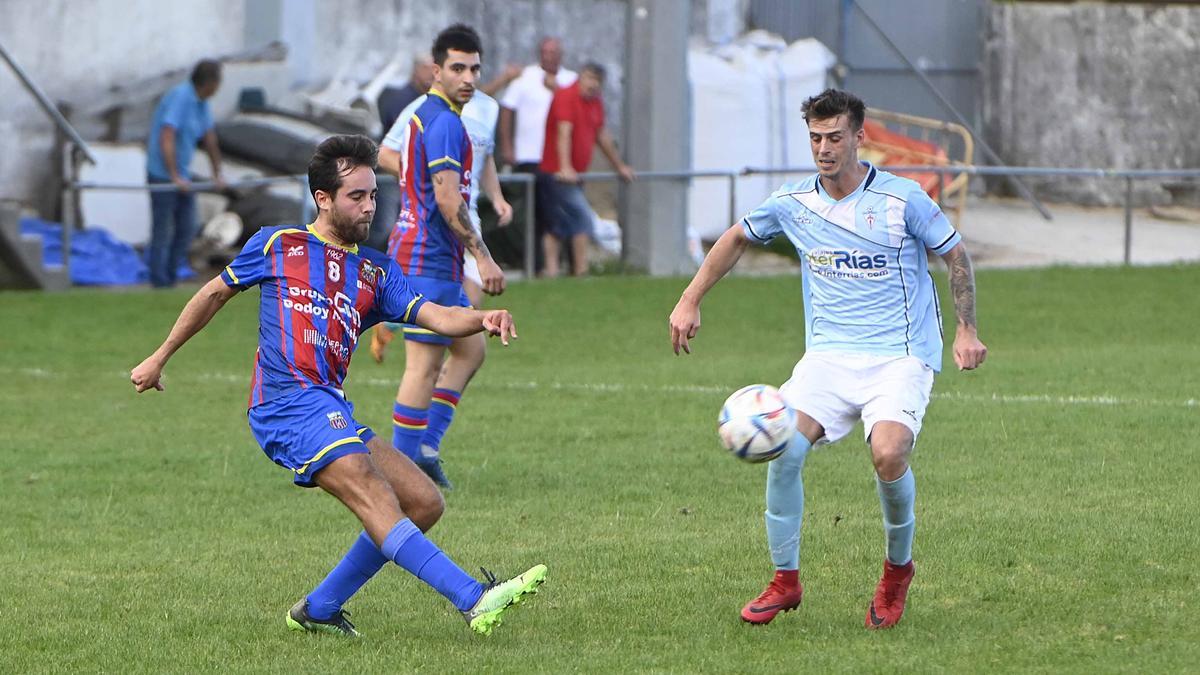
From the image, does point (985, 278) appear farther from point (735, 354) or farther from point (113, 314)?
point (113, 314)

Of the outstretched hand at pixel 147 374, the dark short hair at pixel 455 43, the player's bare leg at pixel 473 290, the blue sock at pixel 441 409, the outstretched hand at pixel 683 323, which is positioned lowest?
the blue sock at pixel 441 409

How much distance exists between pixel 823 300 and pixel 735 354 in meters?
8.50

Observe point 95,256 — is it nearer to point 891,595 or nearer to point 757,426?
point 757,426

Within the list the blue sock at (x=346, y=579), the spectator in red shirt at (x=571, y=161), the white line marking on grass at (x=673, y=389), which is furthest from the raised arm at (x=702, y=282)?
the spectator in red shirt at (x=571, y=161)

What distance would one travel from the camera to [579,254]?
20562 mm

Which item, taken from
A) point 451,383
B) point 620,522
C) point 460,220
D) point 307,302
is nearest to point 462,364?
point 451,383

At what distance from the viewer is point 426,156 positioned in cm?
990

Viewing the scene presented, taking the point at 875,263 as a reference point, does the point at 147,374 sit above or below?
below

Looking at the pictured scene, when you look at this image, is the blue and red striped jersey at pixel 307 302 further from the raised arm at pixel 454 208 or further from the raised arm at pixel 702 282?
the raised arm at pixel 454 208

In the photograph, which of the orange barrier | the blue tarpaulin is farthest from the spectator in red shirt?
the blue tarpaulin

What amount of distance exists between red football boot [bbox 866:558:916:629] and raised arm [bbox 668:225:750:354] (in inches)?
41.8

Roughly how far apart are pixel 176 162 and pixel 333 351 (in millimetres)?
13418

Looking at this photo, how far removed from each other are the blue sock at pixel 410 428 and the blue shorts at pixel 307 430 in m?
3.24

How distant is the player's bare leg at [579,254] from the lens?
67.3 ft
